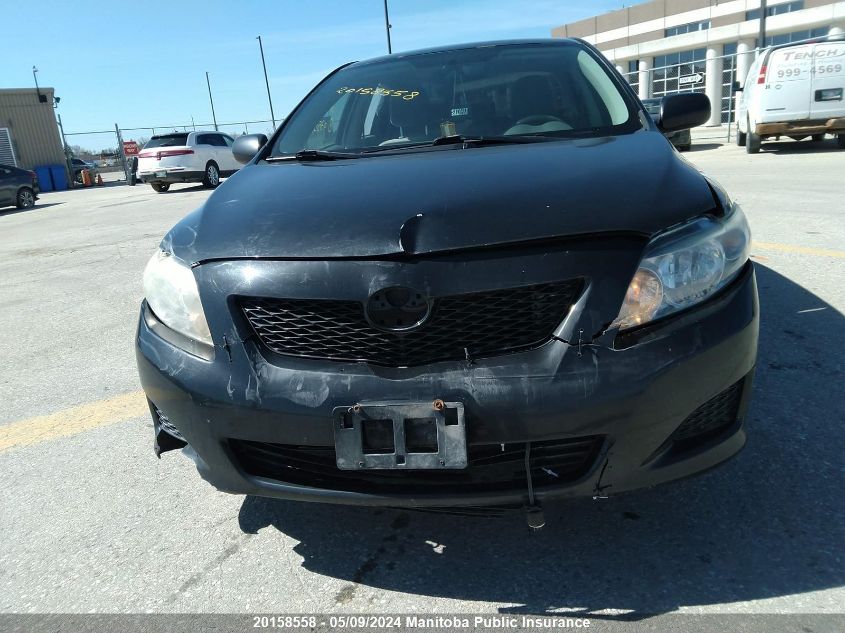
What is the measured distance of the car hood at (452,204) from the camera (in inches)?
70.2

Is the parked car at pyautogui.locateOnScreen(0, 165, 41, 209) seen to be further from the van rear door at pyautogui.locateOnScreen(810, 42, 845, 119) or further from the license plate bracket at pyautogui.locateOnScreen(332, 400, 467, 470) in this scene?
the license plate bracket at pyautogui.locateOnScreen(332, 400, 467, 470)

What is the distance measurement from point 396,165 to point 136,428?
5.80 feet

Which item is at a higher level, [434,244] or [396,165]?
[396,165]

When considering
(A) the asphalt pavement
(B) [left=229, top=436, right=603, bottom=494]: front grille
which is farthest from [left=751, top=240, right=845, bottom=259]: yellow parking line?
(B) [left=229, top=436, right=603, bottom=494]: front grille

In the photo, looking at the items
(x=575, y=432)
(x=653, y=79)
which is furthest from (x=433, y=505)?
(x=653, y=79)

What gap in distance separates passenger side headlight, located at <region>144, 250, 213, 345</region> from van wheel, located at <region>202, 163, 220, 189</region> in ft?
63.5

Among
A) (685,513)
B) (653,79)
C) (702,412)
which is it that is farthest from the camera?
(653,79)

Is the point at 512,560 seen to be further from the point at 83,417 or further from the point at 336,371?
the point at 83,417

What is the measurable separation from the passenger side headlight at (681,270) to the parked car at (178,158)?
1835 centimetres

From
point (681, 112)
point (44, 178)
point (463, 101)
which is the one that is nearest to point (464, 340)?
point (463, 101)

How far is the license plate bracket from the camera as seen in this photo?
1.66 metres

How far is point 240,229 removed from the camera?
2.00 meters

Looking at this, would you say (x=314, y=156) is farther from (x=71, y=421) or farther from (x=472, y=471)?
(x=71, y=421)

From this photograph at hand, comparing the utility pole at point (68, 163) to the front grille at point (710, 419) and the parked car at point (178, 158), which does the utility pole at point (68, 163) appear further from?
the front grille at point (710, 419)
